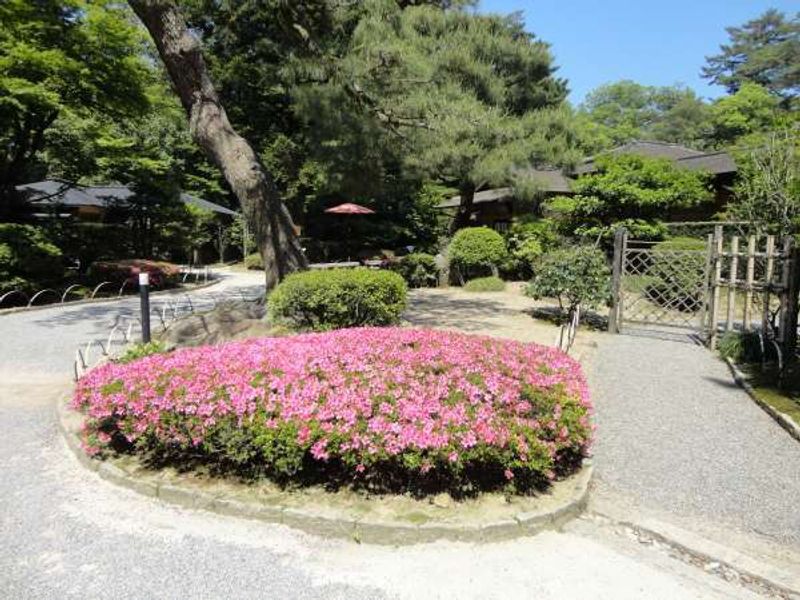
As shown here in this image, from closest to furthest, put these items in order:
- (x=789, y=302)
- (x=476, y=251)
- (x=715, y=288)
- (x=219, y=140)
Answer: (x=789, y=302) → (x=219, y=140) → (x=715, y=288) → (x=476, y=251)

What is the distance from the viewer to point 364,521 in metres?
2.90

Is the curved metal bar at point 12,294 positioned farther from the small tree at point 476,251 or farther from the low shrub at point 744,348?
the low shrub at point 744,348

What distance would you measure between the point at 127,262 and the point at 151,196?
2.94 m

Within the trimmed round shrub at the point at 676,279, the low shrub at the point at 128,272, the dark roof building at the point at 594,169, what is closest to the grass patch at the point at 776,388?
the trimmed round shrub at the point at 676,279

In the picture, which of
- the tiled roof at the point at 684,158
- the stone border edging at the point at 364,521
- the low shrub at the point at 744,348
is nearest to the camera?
the stone border edging at the point at 364,521

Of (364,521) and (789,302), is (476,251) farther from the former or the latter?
(364,521)

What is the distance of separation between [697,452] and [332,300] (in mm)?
4156

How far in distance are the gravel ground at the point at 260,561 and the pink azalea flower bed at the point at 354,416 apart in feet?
1.36

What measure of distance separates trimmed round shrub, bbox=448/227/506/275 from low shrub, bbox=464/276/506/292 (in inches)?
33.2

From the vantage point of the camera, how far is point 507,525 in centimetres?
292

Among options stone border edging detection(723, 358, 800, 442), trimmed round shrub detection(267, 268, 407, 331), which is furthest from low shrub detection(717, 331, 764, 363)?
trimmed round shrub detection(267, 268, 407, 331)

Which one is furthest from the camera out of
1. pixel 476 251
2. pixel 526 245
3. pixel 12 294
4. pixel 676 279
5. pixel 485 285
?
pixel 526 245

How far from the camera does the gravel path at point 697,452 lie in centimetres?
334

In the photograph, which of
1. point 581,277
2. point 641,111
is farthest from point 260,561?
point 641,111
